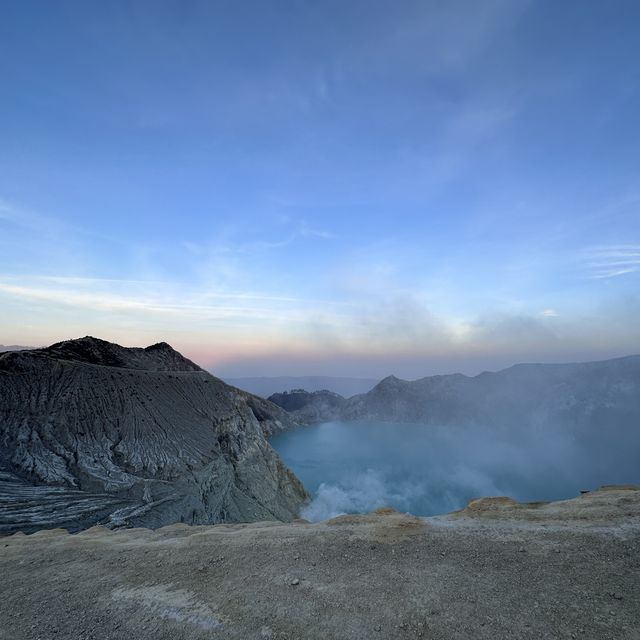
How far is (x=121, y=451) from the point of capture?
33.4 metres

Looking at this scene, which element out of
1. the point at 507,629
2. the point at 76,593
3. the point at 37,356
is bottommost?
the point at 76,593

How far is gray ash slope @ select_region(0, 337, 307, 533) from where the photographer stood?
26109mm

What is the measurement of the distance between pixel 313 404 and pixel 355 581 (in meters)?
152

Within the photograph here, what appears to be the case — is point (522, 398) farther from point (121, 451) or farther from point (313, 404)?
point (121, 451)

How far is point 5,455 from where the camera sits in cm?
2798

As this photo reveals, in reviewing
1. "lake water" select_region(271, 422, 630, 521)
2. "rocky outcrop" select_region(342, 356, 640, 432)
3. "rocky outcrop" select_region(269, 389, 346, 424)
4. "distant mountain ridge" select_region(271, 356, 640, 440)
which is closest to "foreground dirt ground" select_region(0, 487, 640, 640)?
"lake water" select_region(271, 422, 630, 521)

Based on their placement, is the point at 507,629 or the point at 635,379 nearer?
the point at 507,629

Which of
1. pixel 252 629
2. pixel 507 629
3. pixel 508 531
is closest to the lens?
pixel 507 629

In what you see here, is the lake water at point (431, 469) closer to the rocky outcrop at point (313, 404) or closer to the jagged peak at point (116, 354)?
the rocky outcrop at point (313, 404)

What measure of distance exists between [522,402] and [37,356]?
135597 millimetres

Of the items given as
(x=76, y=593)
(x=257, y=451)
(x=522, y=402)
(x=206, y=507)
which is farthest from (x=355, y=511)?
(x=522, y=402)

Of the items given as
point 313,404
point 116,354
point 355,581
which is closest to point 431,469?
point 116,354

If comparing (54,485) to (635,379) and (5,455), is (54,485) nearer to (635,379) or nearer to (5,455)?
(5,455)

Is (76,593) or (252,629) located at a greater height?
(252,629)
